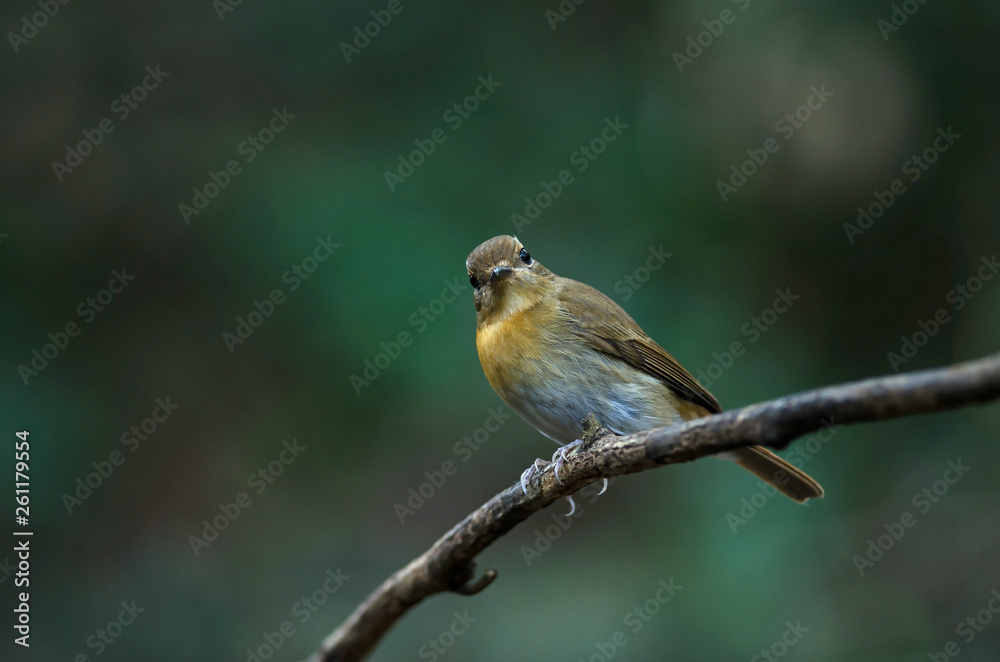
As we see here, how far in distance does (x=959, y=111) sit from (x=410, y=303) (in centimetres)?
333

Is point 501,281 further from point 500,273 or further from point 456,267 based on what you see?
point 456,267

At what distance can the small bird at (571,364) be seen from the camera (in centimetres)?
344

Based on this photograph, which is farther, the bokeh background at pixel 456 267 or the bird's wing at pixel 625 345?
the bokeh background at pixel 456 267

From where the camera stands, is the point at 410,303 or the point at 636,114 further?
the point at 636,114

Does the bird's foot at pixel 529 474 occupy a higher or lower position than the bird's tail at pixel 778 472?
lower

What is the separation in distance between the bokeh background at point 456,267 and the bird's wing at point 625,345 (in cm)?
101

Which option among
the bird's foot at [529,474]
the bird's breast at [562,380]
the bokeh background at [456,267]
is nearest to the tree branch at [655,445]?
the bird's foot at [529,474]

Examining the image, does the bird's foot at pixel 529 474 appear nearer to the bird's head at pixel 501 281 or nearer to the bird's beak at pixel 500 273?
the bird's head at pixel 501 281

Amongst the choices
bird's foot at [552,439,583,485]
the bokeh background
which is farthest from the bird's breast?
the bokeh background

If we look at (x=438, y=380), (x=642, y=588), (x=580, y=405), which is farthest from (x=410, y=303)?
(x=642, y=588)

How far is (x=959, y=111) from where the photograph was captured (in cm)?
478

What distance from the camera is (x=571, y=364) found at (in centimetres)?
349

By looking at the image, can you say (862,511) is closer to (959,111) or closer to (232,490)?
(959,111)

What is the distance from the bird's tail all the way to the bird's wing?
242 millimetres
